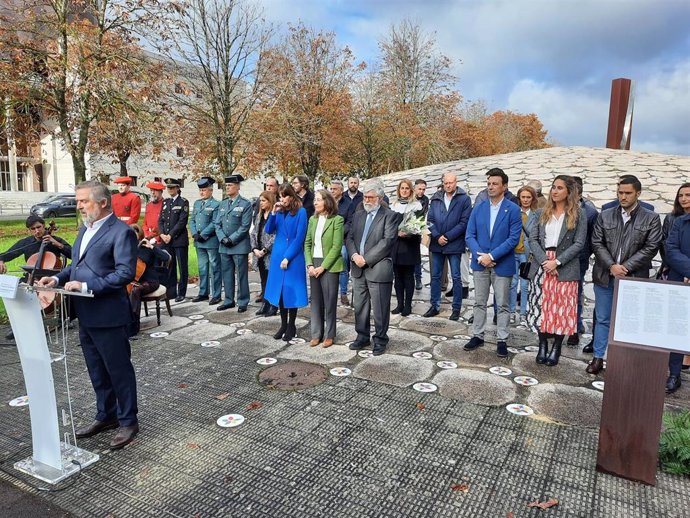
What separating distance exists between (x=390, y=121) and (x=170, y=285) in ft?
60.4

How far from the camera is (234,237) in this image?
23.1ft

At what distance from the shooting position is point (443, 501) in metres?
2.71

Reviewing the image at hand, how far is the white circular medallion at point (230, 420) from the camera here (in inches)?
143

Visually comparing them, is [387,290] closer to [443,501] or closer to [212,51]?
[443,501]

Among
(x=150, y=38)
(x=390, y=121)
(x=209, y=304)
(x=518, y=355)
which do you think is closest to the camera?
(x=518, y=355)

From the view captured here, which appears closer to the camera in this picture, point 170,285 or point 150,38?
point 170,285

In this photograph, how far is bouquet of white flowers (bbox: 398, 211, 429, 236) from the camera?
20.2 ft

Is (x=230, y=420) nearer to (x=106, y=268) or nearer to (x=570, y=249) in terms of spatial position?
(x=106, y=268)

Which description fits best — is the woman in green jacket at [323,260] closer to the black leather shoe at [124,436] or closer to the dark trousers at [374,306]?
the dark trousers at [374,306]

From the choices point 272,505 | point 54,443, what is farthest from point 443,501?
point 54,443

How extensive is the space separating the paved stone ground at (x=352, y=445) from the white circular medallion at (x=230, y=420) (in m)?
0.07

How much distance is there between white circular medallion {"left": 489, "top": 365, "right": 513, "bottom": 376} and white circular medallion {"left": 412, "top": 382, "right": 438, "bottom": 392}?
0.73 m

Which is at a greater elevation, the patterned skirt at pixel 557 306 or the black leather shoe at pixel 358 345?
the patterned skirt at pixel 557 306

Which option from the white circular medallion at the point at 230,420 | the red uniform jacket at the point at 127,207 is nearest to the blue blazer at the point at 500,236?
the white circular medallion at the point at 230,420
